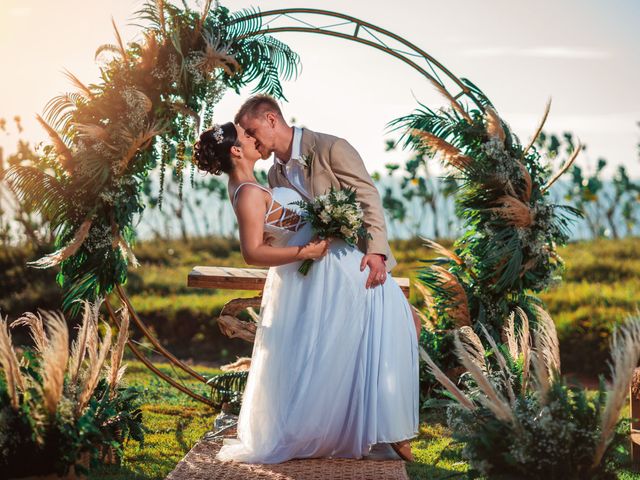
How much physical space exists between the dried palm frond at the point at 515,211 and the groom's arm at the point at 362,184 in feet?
5.45

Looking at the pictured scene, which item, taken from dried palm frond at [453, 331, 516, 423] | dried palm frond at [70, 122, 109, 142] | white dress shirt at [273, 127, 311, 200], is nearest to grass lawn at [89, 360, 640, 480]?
Answer: dried palm frond at [453, 331, 516, 423]

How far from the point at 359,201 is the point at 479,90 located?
2134 mm

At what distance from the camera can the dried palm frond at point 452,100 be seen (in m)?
6.84

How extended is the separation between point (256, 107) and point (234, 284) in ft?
6.49

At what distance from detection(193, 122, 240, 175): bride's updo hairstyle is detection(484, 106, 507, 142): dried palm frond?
2429 millimetres

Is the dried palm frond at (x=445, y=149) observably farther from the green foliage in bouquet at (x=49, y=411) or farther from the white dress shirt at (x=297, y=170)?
the green foliage in bouquet at (x=49, y=411)

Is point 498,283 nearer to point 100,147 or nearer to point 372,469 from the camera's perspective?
point 372,469

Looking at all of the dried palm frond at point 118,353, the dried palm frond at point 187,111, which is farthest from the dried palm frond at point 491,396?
the dried palm frond at point 187,111

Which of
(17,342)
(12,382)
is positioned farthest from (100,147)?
(17,342)

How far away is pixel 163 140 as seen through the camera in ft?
20.0

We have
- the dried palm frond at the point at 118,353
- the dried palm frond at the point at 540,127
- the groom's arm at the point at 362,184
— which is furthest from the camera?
the dried palm frond at the point at 540,127

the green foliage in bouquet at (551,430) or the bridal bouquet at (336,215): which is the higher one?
the bridal bouquet at (336,215)

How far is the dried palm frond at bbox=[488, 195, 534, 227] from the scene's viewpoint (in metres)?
6.83

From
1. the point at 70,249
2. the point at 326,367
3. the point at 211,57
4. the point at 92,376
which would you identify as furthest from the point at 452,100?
the point at 92,376
